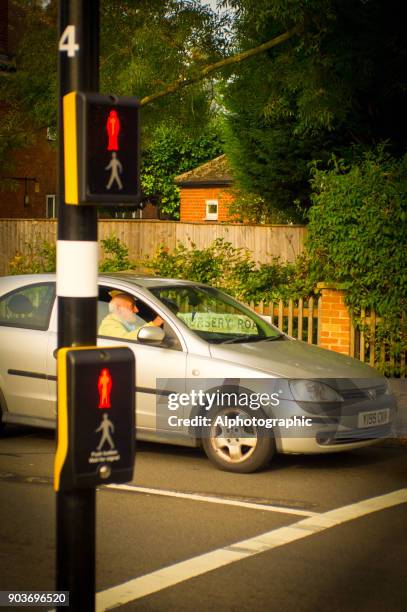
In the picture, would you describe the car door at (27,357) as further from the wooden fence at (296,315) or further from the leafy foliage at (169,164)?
the leafy foliage at (169,164)

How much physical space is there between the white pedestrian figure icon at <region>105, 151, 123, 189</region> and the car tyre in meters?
5.16

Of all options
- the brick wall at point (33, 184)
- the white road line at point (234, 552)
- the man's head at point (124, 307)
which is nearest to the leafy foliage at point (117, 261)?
the man's head at point (124, 307)

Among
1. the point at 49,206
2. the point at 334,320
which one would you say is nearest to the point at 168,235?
the point at 334,320

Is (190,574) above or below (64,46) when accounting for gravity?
below

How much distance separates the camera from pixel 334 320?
14.6 m

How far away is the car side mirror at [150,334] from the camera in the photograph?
29.8ft

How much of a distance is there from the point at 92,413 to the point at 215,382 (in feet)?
17.2

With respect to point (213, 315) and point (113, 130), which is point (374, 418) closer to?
point (213, 315)

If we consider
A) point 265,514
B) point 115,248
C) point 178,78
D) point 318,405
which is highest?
point 178,78

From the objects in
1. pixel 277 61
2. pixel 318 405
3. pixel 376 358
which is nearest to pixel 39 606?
pixel 318 405

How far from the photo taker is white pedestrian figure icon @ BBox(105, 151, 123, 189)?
3.75 m

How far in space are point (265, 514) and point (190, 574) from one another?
1.60 m

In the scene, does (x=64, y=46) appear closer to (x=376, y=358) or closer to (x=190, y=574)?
(x=190, y=574)

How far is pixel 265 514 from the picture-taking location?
7.48 m
